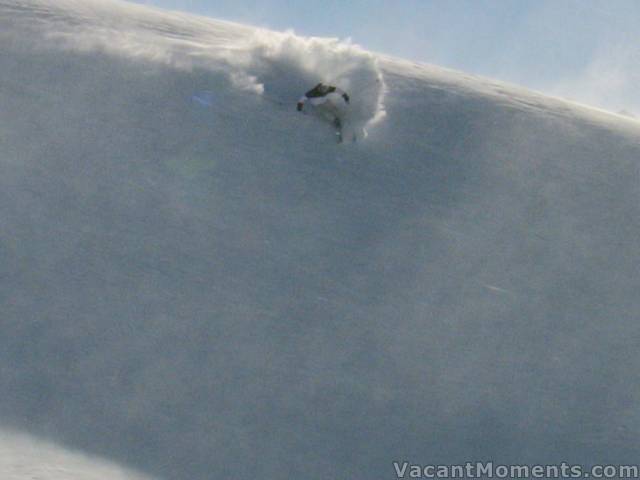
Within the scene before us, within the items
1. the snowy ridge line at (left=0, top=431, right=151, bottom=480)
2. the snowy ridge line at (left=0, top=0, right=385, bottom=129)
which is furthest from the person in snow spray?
the snowy ridge line at (left=0, top=431, right=151, bottom=480)

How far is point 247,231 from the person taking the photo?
7121 mm

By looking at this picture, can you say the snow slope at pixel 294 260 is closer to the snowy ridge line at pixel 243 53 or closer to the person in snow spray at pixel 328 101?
the snowy ridge line at pixel 243 53

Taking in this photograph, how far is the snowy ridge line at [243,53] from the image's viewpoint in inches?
334

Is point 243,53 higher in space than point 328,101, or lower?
higher

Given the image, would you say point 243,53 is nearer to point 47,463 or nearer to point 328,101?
point 328,101

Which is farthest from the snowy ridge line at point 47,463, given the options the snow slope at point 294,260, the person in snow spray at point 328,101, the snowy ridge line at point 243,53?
the snowy ridge line at point 243,53

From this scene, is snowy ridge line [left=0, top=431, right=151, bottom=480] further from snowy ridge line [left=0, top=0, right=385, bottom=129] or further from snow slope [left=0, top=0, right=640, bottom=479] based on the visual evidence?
snowy ridge line [left=0, top=0, right=385, bottom=129]

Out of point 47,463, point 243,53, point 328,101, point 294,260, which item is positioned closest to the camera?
point 47,463

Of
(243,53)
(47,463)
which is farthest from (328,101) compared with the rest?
(47,463)

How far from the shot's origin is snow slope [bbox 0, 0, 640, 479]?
5.61 m

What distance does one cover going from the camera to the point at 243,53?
8961mm

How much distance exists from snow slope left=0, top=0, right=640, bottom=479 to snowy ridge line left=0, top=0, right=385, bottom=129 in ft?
0.11

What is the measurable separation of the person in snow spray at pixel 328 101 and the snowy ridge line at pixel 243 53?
13cm

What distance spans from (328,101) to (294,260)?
2.08 metres
